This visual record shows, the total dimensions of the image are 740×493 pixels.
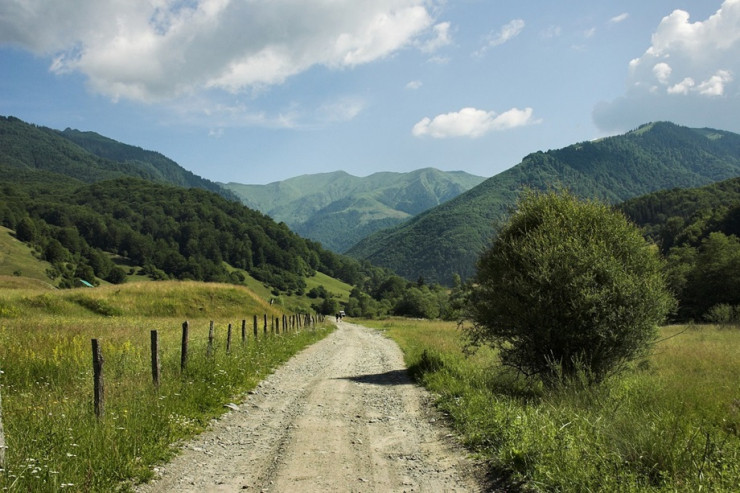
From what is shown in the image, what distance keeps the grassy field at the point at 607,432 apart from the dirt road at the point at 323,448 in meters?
0.71

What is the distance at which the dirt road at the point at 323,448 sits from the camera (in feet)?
20.8

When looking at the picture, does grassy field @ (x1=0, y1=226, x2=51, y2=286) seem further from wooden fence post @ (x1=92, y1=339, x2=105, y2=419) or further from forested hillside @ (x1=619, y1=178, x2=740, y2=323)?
forested hillside @ (x1=619, y1=178, x2=740, y2=323)

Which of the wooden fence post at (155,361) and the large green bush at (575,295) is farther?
the large green bush at (575,295)

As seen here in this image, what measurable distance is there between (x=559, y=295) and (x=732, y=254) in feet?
214

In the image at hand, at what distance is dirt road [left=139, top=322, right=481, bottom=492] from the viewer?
6352 millimetres

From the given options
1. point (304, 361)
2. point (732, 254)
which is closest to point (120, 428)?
point (304, 361)

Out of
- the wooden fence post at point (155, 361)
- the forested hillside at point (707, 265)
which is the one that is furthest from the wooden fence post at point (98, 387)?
the forested hillside at point (707, 265)

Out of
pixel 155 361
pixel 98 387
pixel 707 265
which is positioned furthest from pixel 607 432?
pixel 707 265

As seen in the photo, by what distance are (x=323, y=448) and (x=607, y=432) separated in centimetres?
447

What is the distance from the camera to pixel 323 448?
7832 mm

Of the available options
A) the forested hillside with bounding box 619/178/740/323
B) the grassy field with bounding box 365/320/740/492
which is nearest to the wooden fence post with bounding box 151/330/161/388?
the grassy field with bounding box 365/320/740/492

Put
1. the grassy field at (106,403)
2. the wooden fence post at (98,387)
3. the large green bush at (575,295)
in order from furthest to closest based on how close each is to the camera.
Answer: the large green bush at (575,295), the wooden fence post at (98,387), the grassy field at (106,403)

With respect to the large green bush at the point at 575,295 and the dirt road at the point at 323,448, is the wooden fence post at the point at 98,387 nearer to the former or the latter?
the dirt road at the point at 323,448

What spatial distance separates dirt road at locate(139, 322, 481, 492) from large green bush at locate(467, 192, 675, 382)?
360cm
